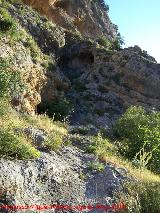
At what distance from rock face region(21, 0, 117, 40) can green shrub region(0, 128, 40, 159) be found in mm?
28010

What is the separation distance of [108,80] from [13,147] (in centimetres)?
2212

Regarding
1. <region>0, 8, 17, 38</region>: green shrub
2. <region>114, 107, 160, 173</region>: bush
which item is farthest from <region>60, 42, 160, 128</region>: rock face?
<region>0, 8, 17, 38</region>: green shrub

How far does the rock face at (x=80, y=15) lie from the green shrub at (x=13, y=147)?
28010mm

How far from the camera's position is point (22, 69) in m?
26.5

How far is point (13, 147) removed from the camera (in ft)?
39.9

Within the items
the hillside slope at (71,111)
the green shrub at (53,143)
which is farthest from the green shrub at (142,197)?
the green shrub at (53,143)

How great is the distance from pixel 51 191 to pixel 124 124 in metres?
13.8

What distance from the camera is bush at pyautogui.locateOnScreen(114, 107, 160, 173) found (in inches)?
738

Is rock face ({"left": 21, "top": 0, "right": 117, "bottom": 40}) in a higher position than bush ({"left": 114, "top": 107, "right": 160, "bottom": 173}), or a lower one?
higher

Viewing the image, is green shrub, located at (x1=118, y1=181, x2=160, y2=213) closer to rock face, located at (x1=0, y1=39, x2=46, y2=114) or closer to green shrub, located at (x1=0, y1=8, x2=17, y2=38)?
rock face, located at (x1=0, y1=39, x2=46, y2=114)

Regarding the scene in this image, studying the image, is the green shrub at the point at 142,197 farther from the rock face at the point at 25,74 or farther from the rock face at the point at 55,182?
the rock face at the point at 25,74

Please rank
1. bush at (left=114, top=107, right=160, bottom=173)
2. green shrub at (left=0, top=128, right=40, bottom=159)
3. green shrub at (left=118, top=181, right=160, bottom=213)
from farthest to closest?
bush at (left=114, top=107, right=160, bottom=173) → green shrub at (left=0, top=128, right=40, bottom=159) → green shrub at (left=118, top=181, right=160, bottom=213)

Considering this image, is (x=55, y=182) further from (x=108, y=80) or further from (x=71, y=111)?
(x=108, y=80)

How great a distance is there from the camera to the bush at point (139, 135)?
18.7 metres
